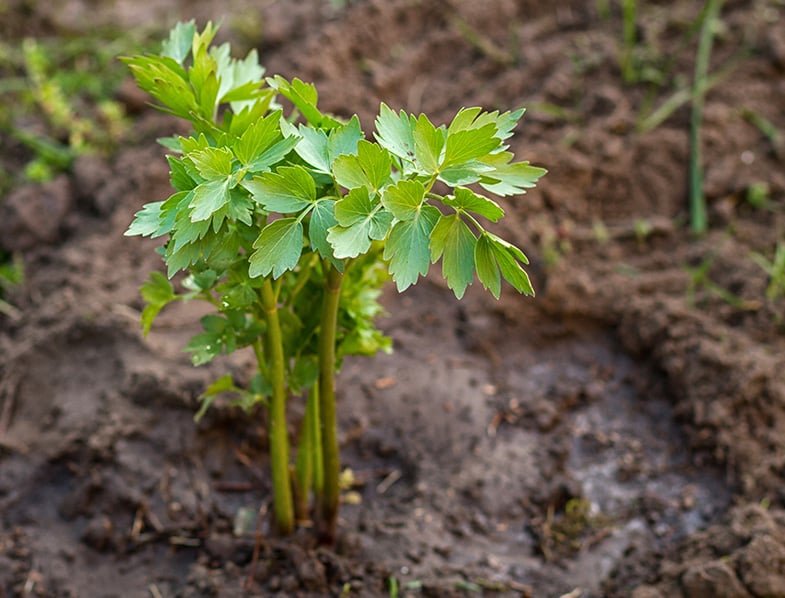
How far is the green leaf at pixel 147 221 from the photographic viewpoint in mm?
1699

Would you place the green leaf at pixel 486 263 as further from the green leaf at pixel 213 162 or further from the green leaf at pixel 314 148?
the green leaf at pixel 213 162

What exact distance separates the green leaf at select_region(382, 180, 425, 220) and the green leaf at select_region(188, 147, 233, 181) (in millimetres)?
306

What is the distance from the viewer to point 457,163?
1.67 m

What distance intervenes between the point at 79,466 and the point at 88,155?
1566 mm

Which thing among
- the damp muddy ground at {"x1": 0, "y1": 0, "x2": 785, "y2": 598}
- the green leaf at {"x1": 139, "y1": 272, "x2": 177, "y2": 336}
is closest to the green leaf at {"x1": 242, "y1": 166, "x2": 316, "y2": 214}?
the green leaf at {"x1": 139, "y1": 272, "x2": 177, "y2": 336}

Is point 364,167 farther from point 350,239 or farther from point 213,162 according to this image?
point 213,162

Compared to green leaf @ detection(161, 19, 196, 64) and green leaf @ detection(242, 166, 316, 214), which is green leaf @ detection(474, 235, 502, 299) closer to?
green leaf @ detection(242, 166, 316, 214)

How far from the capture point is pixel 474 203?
66.2 inches

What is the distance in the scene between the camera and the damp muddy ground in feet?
8.25

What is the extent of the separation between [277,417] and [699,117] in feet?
8.40

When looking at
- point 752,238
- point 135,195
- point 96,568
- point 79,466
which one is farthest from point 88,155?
point 752,238

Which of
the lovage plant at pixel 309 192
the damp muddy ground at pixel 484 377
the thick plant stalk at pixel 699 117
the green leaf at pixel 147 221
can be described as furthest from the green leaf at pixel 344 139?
the thick plant stalk at pixel 699 117

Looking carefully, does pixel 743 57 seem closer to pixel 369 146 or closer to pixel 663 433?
pixel 663 433

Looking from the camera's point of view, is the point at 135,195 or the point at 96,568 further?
the point at 135,195
